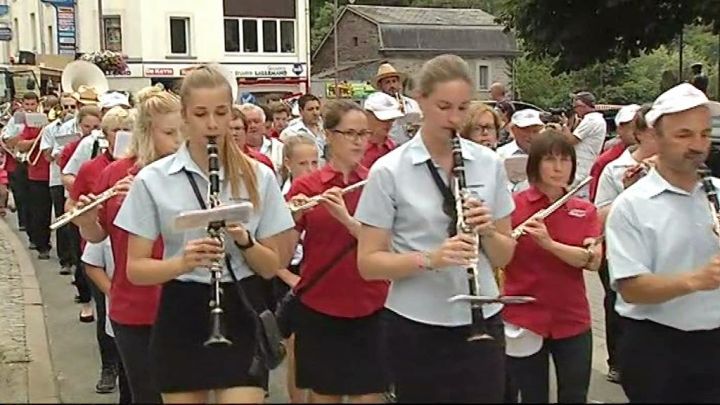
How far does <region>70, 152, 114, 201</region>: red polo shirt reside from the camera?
605 centimetres

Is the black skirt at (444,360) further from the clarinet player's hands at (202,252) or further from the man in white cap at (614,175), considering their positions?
the man in white cap at (614,175)

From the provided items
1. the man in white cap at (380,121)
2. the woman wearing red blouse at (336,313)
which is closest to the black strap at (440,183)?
the woman wearing red blouse at (336,313)

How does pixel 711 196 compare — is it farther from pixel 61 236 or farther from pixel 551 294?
pixel 61 236

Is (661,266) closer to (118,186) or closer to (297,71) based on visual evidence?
(118,186)

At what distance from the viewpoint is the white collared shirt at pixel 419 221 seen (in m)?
3.80

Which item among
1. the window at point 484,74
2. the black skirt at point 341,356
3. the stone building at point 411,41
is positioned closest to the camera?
the black skirt at point 341,356

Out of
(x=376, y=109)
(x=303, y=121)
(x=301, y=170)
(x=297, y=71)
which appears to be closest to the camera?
(x=301, y=170)

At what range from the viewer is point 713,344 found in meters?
3.99


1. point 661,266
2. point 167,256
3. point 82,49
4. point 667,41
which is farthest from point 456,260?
point 82,49

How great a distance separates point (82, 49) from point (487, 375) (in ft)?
133

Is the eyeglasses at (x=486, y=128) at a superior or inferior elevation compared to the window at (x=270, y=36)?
inferior

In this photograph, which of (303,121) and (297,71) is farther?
(297,71)

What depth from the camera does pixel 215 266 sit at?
148 inches

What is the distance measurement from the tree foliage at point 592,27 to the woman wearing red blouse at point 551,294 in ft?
65.8
